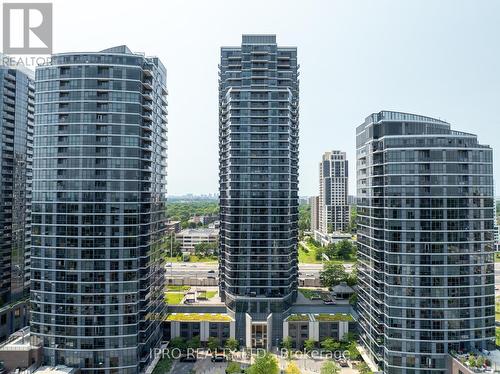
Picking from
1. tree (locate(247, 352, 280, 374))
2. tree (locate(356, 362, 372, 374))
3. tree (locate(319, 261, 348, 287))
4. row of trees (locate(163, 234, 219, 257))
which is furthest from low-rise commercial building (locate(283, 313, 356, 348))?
row of trees (locate(163, 234, 219, 257))

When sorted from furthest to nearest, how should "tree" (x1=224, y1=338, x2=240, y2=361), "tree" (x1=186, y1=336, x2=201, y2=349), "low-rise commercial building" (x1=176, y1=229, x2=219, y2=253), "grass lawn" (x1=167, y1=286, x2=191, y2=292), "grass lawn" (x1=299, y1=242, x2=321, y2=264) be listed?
"low-rise commercial building" (x1=176, y1=229, x2=219, y2=253), "grass lawn" (x1=299, y1=242, x2=321, y2=264), "grass lawn" (x1=167, y1=286, x2=191, y2=292), "tree" (x1=186, y1=336, x2=201, y2=349), "tree" (x1=224, y1=338, x2=240, y2=361)

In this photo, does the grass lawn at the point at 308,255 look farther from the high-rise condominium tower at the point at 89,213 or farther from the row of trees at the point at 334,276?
the high-rise condominium tower at the point at 89,213

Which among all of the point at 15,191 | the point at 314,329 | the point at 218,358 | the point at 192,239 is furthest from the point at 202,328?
the point at 192,239

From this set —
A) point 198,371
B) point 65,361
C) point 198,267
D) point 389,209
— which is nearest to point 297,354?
point 198,371

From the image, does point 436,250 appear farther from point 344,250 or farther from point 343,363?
point 344,250

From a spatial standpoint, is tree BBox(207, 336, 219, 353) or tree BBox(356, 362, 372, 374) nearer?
tree BBox(356, 362, 372, 374)

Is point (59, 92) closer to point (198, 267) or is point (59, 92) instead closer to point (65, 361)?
point (65, 361)

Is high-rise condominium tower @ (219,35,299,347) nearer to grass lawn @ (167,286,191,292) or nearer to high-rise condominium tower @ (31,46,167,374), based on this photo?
grass lawn @ (167,286,191,292)

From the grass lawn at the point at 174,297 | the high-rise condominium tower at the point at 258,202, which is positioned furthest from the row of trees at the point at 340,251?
the high-rise condominium tower at the point at 258,202
